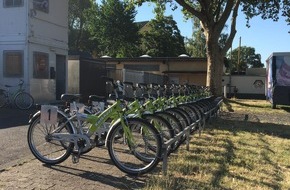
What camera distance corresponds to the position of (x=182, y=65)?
35562mm

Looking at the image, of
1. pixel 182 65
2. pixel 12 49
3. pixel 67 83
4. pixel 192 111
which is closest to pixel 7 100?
pixel 12 49

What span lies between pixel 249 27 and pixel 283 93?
8814 millimetres

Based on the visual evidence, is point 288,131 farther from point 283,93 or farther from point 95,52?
point 95,52

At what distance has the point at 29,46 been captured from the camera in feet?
52.5

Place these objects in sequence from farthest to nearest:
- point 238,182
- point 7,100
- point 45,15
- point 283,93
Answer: point 283,93 → point 45,15 → point 7,100 → point 238,182

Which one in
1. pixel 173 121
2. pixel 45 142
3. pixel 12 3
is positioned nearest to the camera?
pixel 45 142

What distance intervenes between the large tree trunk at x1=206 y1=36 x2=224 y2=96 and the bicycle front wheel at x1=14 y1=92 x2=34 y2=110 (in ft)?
35.6

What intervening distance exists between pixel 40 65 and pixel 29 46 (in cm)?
107

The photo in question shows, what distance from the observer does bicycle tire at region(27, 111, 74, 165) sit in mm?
6473

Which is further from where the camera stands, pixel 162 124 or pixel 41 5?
pixel 41 5

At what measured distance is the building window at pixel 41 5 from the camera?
650 inches

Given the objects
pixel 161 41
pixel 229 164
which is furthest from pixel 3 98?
pixel 161 41

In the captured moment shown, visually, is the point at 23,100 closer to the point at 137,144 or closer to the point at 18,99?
the point at 18,99

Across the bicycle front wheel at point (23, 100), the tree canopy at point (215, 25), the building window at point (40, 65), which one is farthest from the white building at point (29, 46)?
the tree canopy at point (215, 25)
